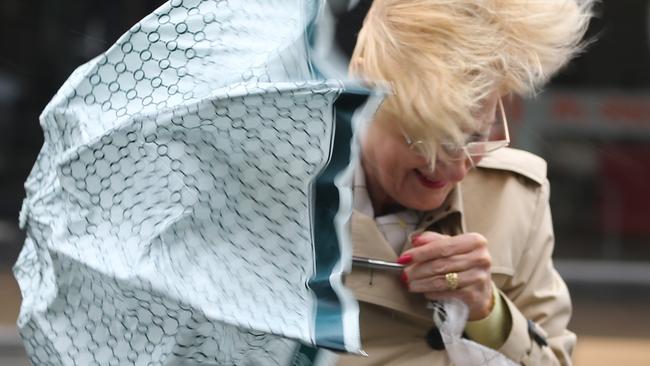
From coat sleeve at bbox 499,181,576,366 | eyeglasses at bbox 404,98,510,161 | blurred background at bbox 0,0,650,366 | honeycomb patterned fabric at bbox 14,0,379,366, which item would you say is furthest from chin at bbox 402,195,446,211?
blurred background at bbox 0,0,650,366

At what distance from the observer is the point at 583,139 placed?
27.6 ft

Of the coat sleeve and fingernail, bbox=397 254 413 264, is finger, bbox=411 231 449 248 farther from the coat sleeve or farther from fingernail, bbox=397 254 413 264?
the coat sleeve

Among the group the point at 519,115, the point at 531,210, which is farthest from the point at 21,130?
the point at 531,210

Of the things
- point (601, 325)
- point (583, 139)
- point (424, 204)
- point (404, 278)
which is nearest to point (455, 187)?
point (424, 204)

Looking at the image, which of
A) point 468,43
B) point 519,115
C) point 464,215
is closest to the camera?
point 468,43

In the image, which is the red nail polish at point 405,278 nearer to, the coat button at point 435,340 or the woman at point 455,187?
the woman at point 455,187

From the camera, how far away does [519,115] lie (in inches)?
320

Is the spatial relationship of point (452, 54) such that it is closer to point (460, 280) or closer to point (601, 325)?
point (460, 280)

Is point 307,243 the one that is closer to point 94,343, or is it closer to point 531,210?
point 94,343

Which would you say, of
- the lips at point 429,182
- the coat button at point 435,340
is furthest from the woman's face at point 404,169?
the coat button at point 435,340

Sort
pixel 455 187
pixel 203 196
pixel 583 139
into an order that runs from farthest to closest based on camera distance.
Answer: pixel 583 139 < pixel 455 187 < pixel 203 196

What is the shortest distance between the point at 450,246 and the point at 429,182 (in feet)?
0.44

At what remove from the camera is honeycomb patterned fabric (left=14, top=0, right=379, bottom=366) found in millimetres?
1836

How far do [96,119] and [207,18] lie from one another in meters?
0.23
